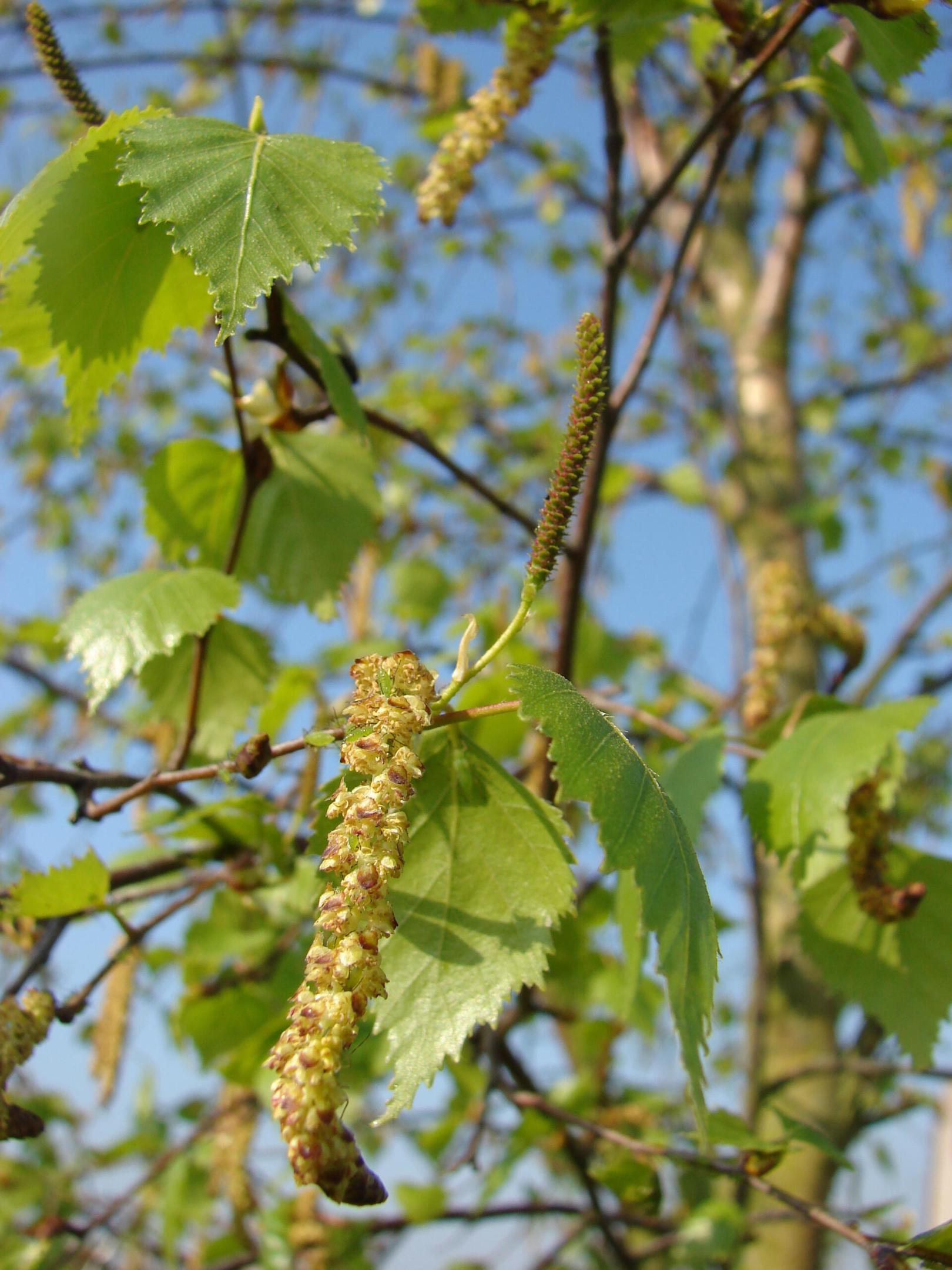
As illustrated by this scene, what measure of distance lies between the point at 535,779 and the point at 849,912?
1.37 ft

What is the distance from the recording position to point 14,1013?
0.78 m

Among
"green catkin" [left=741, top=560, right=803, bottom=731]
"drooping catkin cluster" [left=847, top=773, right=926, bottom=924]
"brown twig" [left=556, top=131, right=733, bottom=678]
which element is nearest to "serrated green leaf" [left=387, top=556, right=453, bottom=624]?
"green catkin" [left=741, top=560, right=803, bottom=731]

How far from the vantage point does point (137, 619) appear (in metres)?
0.94

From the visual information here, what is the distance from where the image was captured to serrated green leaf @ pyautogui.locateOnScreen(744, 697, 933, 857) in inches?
37.5

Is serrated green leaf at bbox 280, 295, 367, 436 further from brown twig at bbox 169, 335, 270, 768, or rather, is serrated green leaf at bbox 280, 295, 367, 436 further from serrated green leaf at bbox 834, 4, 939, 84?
serrated green leaf at bbox 834, 4, 939, 84

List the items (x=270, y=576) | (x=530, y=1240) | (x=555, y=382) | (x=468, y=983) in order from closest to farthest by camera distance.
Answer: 1. (x=468, y=983)
2. (x=270, y=576)
3. (x=530, y=1240)
4. (x=555, y=382)

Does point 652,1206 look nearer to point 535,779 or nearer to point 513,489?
point 535,779

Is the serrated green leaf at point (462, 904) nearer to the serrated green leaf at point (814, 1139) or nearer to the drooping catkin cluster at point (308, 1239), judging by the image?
the serrated green leaf at point (814, 1139)

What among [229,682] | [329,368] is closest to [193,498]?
[229,682]

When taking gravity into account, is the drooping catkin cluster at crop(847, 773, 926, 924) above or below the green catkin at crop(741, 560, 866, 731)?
below

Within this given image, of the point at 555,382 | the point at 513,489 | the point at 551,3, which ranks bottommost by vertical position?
the point at 551,3

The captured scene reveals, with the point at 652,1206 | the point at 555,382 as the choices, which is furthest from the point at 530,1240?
the point at 555,382

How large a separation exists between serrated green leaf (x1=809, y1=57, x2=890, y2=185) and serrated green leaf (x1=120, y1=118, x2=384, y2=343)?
626mm

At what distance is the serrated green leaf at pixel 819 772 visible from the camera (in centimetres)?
95
